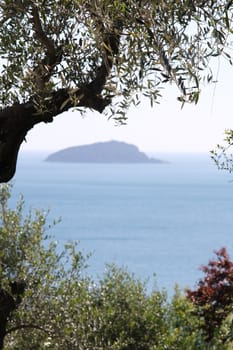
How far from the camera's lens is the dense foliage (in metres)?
9.39

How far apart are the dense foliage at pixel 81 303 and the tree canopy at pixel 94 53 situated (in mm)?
3862

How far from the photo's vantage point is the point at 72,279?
32.7ft

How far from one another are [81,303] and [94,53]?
19.8 ft

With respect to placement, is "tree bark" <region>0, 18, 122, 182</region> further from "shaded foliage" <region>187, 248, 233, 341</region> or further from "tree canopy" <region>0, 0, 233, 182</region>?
"shaded foliage" <region>187, 248, 233, 341</region>

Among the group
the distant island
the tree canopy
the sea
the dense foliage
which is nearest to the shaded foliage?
the dense foliage

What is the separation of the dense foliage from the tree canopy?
3862 mm

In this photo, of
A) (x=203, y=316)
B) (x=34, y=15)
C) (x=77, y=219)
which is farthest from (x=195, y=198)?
(x=34, y=15)

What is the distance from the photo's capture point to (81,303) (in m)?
10.4

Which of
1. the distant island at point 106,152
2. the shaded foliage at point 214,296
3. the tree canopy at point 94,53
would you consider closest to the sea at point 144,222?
the distant island at point 106,152

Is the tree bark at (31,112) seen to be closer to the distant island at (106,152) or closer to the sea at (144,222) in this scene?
the sea at (144,222)

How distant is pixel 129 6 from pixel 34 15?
0.91 metres

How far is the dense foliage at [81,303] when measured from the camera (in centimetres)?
939

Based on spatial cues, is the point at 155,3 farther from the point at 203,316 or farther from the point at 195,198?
the point at 195,198

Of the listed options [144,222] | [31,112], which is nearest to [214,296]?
[31,112]
